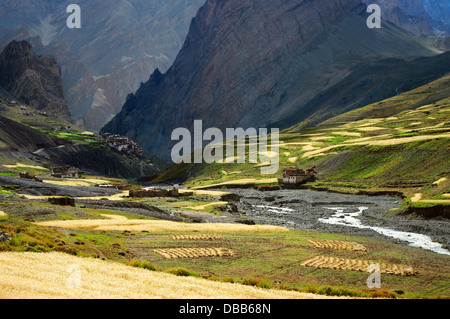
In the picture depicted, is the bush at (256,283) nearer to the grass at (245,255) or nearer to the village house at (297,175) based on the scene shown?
the grass at (245,255)

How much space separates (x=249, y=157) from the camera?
158750 mm

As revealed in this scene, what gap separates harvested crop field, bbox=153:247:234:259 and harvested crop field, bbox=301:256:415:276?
21.7 ft

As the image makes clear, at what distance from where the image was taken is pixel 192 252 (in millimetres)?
38938

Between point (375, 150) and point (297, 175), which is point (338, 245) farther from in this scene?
point (375, 150)

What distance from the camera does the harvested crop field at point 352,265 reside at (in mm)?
35406

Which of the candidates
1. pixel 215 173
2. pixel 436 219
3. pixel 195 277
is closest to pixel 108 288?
pixel 195 277

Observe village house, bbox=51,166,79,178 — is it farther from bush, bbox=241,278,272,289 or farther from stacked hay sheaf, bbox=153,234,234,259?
bush, bbox=241,278,272,289

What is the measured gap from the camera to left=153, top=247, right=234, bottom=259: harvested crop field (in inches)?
1479

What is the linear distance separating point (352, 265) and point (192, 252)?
12270mm

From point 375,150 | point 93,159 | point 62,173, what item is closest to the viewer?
point 375,150

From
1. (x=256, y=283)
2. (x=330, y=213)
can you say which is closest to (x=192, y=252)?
(x=256, y=283)

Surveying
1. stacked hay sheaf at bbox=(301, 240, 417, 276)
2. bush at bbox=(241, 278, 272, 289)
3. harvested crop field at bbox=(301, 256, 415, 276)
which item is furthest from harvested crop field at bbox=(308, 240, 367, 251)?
bush at bbox=(241, 278, 272, 289)

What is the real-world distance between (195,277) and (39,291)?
10.5m
